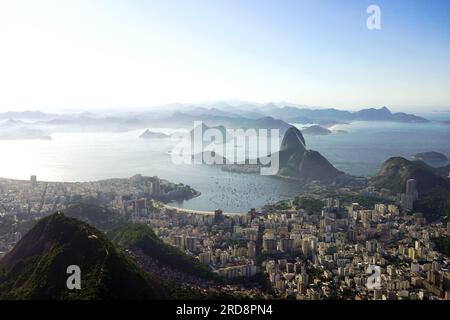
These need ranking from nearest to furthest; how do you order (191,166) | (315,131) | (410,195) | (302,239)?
(302,239), (410,195), (191,166), (315,131)

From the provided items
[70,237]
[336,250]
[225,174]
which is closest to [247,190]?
[225,174]

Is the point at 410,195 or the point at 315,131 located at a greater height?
the point at 315,131

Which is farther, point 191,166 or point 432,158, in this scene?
point 191,166

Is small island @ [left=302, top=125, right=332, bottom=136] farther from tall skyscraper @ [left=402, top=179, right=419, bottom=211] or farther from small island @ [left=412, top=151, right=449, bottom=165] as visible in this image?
tall skyscraper @ [left=402, top=179, right=419, bottom=211]

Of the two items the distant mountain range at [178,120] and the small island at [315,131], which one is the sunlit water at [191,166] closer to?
the small island at [315,131]

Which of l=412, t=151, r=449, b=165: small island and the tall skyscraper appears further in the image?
l=412, t=151, r=449, b=165: small island

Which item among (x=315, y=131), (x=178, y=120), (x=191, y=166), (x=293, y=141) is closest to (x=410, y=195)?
(x=293, y=141)

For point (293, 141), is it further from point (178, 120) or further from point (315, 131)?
point (178, 120)

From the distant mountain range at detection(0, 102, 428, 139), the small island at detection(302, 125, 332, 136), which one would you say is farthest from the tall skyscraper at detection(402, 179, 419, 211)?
the small island at detection(302, 125, 332, 136)

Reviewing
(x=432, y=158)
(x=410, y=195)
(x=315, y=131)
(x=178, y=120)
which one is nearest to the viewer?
(x=410, y=195)
